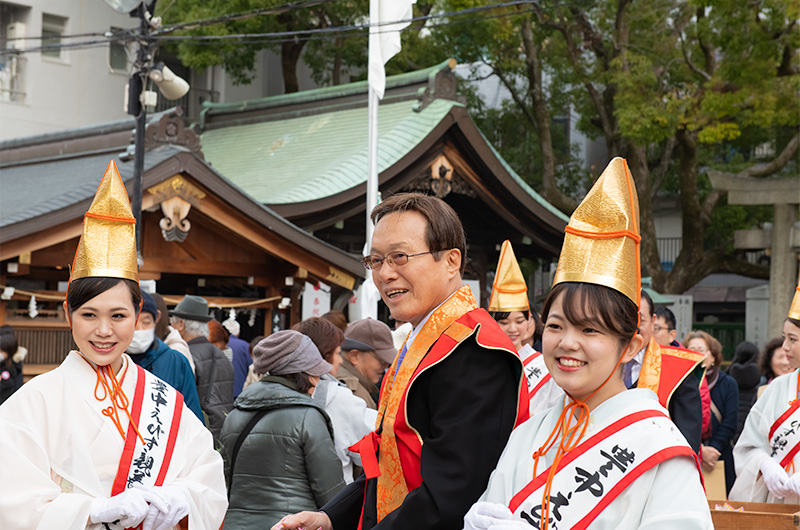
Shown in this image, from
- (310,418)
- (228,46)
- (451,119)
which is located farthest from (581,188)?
(310,418)

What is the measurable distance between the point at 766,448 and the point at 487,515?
298 centimetres

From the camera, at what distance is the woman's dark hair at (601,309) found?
2354 millimetres

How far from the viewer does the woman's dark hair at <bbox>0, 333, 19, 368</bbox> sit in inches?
308

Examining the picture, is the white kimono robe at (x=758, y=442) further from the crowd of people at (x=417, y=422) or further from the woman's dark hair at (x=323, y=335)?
the woman's dark hair at (x=323, y=335)

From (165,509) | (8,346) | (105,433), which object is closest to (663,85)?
(8,346)

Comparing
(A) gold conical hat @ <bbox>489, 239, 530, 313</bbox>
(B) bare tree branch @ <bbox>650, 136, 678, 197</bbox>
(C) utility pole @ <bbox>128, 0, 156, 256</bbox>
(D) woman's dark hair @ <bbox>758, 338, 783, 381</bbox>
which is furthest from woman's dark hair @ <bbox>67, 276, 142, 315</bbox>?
(B) bare tree branch @ <bbox>650, 136, 678, 197</bbox>

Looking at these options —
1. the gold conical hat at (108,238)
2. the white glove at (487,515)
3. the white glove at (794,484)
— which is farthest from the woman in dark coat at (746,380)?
the white glove at (487,515)

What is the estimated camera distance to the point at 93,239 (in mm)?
3203

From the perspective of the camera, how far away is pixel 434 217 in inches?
112

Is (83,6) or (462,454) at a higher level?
(83,6)

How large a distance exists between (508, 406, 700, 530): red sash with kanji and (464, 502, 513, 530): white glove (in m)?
0.08

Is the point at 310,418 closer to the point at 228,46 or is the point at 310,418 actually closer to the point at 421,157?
the point at 421,157

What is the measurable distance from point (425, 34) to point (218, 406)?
601 inches

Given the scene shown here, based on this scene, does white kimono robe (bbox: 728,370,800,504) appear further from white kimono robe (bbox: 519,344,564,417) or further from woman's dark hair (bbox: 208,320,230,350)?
woman's dark hair (bbox: 208,320,230,350)
